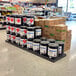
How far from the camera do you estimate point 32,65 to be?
2.31m

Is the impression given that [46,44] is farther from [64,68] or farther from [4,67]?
[4,67]

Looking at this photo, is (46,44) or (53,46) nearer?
(53,46)

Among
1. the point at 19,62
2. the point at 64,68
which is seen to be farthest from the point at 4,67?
the point at 64,68

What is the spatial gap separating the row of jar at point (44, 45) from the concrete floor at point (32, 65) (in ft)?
0.59

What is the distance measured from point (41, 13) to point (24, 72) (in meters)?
6.41

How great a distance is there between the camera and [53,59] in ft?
8.09

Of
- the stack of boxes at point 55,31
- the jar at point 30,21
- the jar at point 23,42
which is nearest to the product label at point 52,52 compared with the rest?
the stack of boxes at point 55,31

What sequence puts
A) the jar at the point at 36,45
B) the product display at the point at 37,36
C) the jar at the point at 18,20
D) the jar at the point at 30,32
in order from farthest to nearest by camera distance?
the jar at the point at 18,20 → the jar at the point at 30,32 → the jar at the point at 36,45 → the product display at the point at 37,36

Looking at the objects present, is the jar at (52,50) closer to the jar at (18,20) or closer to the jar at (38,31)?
the jar at (38,31)

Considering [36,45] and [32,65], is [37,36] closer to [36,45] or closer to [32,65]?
[36,45]

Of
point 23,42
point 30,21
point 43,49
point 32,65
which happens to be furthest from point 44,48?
point 30,21

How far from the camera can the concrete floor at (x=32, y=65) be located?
2039 millimetres

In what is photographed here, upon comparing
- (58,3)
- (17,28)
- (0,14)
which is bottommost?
(17,28)

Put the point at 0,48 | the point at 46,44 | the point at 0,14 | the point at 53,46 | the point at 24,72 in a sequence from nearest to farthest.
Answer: the point at 24,72 → the point at 53,46 → the point at 46,44 → the point at 0,48 → the point at 0,14
